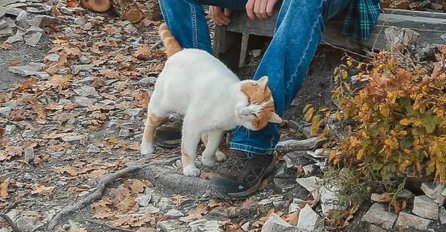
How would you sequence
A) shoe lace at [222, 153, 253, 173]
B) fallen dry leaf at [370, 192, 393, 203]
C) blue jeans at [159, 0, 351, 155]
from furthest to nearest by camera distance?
shoe lace at [222, 153, 253, 173]
blue jeans at [159, 0, 351, 155]
fallen dry leaf at [370, 192, 393, 203]

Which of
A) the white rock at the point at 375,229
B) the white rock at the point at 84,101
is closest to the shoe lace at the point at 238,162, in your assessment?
the white rock at the point at 375,229

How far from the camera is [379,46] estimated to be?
424cm

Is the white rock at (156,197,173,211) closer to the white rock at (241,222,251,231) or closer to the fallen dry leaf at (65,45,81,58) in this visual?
the white rock at (241,222,251,231)

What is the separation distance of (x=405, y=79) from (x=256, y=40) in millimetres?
2474

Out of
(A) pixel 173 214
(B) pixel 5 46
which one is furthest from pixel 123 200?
(B) pixel 5 46

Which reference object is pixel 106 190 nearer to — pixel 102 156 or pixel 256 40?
pixel 102 156

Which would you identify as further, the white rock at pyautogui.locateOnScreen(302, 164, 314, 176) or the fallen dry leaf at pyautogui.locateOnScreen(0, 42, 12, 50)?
the fallen dry leaf at pyautogui.locateOnScreen(0, 42, 12, 50)

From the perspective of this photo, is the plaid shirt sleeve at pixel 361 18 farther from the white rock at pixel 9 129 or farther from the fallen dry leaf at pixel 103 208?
the white rock at pixel 9 129

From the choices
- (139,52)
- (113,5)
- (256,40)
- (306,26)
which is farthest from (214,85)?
(113,5)

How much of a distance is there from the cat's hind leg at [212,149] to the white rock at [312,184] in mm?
→ 506

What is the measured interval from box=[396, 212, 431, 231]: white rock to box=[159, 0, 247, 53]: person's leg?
179 centimetres

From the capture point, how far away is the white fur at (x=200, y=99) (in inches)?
149

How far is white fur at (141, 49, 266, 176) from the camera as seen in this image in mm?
3780

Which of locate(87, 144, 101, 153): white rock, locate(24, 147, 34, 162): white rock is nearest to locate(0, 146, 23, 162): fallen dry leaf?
locate(24, 147, 34, 162): white rock
